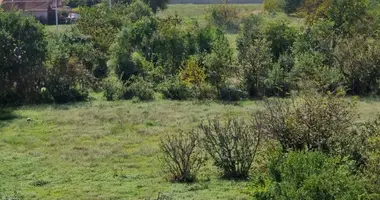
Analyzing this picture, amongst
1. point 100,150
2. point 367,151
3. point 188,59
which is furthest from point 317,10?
point 367,151

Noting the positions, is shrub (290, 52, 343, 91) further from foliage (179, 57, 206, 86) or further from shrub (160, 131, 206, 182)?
shrub (160, 131, 206, 182)

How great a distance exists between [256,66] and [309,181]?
51.1 ft

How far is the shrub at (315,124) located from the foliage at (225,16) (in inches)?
1179

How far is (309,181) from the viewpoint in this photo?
8047mm

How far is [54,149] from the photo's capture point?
16297mm

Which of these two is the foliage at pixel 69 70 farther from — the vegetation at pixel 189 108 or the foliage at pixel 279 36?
the foliage at pixel 279 36

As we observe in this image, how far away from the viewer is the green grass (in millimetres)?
12648

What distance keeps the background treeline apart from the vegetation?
54 millimetres

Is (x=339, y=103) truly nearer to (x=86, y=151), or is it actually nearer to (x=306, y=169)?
(x=306, y=169)

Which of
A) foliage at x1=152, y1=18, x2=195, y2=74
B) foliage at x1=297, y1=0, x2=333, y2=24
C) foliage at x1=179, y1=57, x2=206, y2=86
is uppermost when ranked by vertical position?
foliage at x1=297, y1=0, x2=333, y2=24

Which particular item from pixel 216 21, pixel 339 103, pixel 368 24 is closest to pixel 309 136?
pixel 339 103

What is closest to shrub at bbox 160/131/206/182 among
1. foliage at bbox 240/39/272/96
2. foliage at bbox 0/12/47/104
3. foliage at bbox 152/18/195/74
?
foliage at bbox 240/39/272/96

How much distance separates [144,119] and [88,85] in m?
5.23

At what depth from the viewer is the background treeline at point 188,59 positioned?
2277 centimetres
